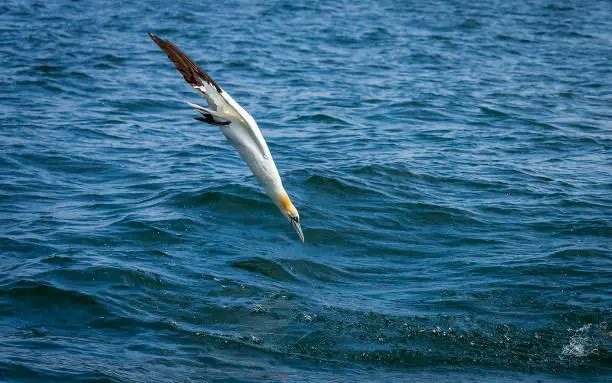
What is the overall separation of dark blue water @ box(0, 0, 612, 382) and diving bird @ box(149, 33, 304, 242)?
176 cm

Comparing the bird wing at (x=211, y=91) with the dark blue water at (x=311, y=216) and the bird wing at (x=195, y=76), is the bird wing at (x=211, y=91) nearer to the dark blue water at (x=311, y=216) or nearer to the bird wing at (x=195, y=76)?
the bird wing at (x=195, y=76)

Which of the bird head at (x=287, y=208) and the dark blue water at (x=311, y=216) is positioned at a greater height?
the bird head at (x=287, y=208)

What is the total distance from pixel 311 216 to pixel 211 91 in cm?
445

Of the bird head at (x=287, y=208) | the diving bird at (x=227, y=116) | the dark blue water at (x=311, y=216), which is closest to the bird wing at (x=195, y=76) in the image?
the diving bird at (x=227, y=116)

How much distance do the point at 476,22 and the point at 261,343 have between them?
60.2 feet

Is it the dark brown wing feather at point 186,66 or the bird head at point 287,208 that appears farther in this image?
the bird head at point 287,208

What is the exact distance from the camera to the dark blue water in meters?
7.23

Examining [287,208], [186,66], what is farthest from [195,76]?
[287,208]

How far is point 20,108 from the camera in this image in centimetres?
1452

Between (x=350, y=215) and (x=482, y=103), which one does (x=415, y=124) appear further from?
(x=350, y=215)

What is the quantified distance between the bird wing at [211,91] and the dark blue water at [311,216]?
6.81 feet

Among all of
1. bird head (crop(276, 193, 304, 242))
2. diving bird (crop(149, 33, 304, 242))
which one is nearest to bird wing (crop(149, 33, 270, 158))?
diving bird (crop(149, 33, 304, 242))

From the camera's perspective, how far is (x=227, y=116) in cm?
627

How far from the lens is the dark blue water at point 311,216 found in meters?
7.23
